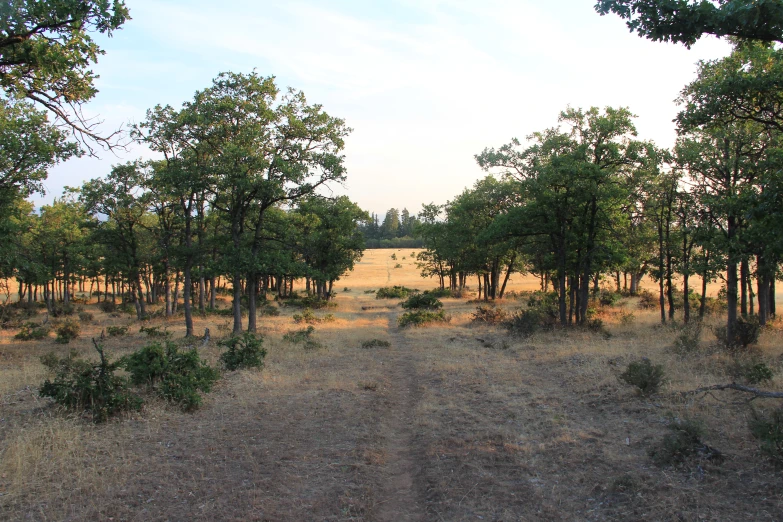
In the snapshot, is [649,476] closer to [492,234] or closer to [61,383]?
[61,383]

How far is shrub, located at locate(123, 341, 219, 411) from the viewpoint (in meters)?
9.15

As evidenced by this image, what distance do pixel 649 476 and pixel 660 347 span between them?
1067 centimetres

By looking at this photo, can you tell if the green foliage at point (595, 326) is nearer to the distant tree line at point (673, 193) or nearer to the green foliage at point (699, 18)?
the distant tree line at point (673, 193)

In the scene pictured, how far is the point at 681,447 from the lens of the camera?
6156 millimetres

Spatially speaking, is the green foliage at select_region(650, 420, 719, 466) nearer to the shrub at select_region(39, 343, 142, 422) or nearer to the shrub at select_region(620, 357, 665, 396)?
the shrub at select_region(620, 357, 665, 396)

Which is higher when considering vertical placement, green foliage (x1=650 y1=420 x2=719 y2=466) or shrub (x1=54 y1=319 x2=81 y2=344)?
green foliage (x1=650 y1=420 x2=719 y2=466)

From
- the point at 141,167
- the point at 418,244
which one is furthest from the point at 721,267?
the point at 418,244

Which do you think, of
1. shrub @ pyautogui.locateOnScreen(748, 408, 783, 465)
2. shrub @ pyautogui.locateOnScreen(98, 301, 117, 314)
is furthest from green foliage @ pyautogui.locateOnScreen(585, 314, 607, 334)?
shrub @ pyautogui.locateOnScreen(98, 301, 117, 314)

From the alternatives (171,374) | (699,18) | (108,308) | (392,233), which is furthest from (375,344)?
(392,233)

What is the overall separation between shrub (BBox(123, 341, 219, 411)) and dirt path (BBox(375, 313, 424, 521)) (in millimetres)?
4104

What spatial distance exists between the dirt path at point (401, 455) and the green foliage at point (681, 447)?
336 centimetres

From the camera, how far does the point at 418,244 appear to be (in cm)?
14000

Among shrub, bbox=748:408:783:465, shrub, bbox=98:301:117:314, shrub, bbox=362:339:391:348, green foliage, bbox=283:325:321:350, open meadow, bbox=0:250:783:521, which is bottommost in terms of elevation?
shrub, bbox=98:301:117:314

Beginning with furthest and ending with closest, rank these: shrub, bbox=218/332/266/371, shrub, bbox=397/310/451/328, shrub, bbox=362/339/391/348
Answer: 1. shrub, bbox=397/310/451/328
2. shrub, bbox=362/339/391/348
3. shrub, bbox=218/332/266/371
